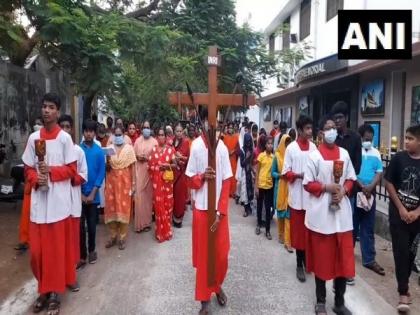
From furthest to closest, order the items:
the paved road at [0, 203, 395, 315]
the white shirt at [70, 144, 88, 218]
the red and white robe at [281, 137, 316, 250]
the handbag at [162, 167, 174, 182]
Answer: the handbag at [162, 167, 174, 182] → the red and white robe at [281, 137, 316, 250] → the white shirt at [70, 144, 88, 218] → the paved road at [0, 203, 395, 315]

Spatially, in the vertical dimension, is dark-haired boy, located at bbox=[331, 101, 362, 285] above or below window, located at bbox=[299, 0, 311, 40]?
below

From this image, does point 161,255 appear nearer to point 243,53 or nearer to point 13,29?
point 13,29

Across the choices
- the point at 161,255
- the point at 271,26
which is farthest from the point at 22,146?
the point at 271,26

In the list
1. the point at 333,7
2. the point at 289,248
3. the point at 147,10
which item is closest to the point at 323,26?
the point at 333,7

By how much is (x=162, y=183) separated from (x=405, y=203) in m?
4.00

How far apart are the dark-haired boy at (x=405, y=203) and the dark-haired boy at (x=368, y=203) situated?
1.04 metres

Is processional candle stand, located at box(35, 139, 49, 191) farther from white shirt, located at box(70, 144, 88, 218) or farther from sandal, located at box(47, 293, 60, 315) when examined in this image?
sandal, located at box(47, 293, 60, 315)

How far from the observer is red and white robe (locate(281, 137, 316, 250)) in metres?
5.49

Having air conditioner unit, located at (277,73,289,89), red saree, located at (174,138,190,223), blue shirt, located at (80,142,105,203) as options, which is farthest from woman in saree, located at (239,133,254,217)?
air conditioner unit, located at (277,73,289,89)

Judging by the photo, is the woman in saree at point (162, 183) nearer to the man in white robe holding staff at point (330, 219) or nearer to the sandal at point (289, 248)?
the sandal at point (289, 248)

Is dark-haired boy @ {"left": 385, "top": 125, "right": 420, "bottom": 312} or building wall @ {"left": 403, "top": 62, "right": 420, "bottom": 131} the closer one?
dark-haired boy @ {"left": 385, "top": 125, "right": 420, "bottom": 312}

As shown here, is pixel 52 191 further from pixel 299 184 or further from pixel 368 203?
pixel 368 203

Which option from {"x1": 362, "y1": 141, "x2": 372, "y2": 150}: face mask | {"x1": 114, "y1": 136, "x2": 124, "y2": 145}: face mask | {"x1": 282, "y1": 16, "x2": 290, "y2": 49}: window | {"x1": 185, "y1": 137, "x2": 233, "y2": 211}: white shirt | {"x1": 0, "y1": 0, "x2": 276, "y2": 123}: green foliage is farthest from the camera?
{"x1": 282, "y1": 16, "x2": 290, "y2": 49}: window

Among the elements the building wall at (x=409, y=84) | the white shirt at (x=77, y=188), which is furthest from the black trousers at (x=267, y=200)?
the building wall at (x=409, y=84)
